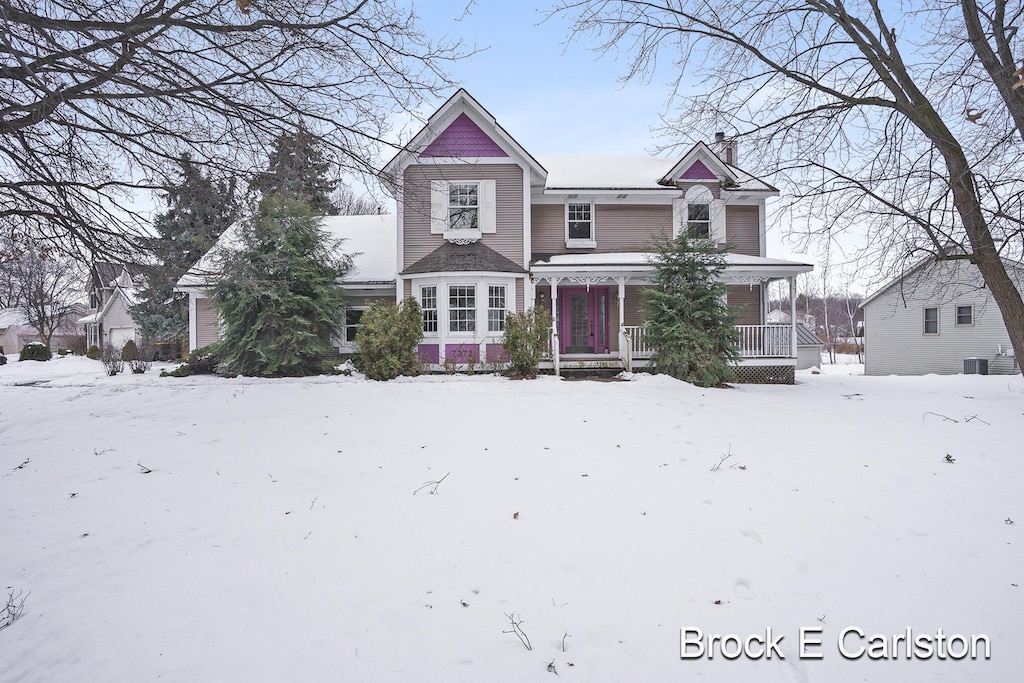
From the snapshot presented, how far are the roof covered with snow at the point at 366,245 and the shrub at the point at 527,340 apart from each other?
16.2ft

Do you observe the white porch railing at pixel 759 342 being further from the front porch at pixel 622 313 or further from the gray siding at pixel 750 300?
the gray siding at pixel 750 300

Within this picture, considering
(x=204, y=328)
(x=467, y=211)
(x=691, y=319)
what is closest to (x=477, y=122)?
(x=467, y=211)

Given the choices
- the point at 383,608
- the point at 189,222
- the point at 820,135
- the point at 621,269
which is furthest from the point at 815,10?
the point at 383,608

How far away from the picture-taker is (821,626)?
3.32m

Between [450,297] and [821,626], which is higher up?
[450,297]

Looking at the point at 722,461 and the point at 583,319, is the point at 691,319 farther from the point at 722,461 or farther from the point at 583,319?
the point at 722,461

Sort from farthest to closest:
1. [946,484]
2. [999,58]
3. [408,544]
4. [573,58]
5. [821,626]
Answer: [573,58] < [999,58] < [946,484] < [408,544] < [821,626]

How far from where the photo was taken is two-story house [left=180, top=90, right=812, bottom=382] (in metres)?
14.6

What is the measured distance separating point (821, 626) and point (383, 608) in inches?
112

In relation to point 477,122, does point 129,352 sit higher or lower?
lower

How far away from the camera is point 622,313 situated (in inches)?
586

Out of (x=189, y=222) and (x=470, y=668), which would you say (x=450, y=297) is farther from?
(x=470, y=668)

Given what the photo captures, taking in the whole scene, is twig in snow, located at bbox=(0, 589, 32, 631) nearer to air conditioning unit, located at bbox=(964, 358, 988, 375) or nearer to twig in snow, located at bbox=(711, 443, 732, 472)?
twig in snow, located at bbox=(711, 443, 732, 472)

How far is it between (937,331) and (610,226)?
54.6ft
